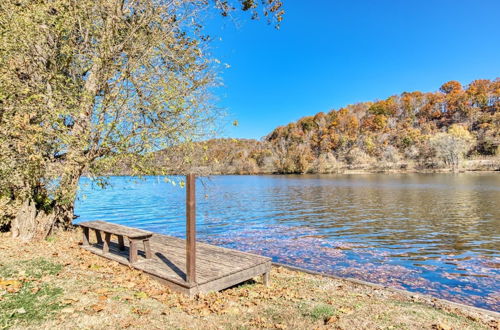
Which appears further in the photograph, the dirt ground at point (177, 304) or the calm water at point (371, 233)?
the calm water at point (371, 233)

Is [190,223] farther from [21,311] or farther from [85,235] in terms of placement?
[85,235]

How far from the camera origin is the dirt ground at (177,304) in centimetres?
541

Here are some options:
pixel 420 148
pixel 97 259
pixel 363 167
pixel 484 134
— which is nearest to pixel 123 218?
pixel 97 259

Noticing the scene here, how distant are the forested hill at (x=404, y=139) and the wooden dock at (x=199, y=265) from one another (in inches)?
2556

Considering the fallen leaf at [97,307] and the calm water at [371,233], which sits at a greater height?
the fallen leaf at [97,307]

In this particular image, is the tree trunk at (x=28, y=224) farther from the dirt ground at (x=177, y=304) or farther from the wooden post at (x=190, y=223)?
the wooden post at (x=190, y=223)

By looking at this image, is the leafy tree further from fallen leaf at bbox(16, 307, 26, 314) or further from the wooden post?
fallen leaf at bbox(16, 307, 26, 314)

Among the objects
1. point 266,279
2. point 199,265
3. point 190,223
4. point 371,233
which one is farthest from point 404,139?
point 190,223

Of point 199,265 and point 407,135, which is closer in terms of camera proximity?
point 199,265

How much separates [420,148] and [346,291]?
12725 centimetres

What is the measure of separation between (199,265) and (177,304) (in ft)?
5.87

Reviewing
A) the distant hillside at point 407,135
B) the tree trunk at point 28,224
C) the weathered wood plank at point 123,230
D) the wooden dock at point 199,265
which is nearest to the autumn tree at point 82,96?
Answer: the tree trunk at point 28,224

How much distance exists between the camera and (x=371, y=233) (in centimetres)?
1859

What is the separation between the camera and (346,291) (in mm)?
8539
